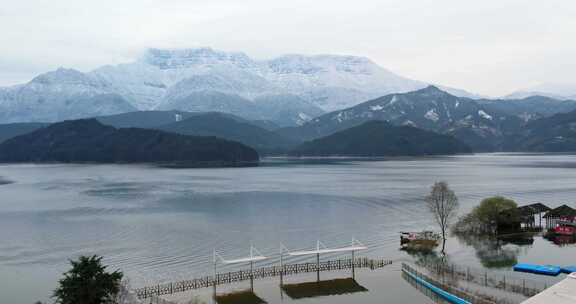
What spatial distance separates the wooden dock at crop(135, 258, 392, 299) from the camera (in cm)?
4516

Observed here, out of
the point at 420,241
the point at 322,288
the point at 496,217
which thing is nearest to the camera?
the point at 322,288

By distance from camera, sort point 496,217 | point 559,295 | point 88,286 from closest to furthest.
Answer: point 559,295, point 88,286, point 496,217

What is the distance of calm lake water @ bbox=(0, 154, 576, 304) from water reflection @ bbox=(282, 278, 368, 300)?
1.13 metres

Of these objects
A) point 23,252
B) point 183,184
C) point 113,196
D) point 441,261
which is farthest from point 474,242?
point 183,184

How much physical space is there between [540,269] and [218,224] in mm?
46154

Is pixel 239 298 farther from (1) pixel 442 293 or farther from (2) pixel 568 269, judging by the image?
(2) pixel 568 269

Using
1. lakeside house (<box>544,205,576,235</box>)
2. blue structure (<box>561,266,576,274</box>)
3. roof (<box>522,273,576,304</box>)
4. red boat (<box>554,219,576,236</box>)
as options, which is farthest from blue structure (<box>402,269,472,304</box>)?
lakeside house (<box>544,205,576,235</box>)

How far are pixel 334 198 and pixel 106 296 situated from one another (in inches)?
3160

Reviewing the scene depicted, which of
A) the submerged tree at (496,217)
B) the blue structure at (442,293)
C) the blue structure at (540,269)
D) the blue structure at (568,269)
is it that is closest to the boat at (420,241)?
the submerged tree at (496,217)

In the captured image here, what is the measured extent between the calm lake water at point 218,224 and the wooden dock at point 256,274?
2633 millimetres

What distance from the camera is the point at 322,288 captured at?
Answer: 4647cm

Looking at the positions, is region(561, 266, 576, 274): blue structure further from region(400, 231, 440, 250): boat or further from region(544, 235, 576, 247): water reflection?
region(400, 231, 440, 250): boat

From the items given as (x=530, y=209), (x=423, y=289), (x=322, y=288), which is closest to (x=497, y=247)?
(x=530, y=209)

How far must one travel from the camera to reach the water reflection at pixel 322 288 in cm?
4495
